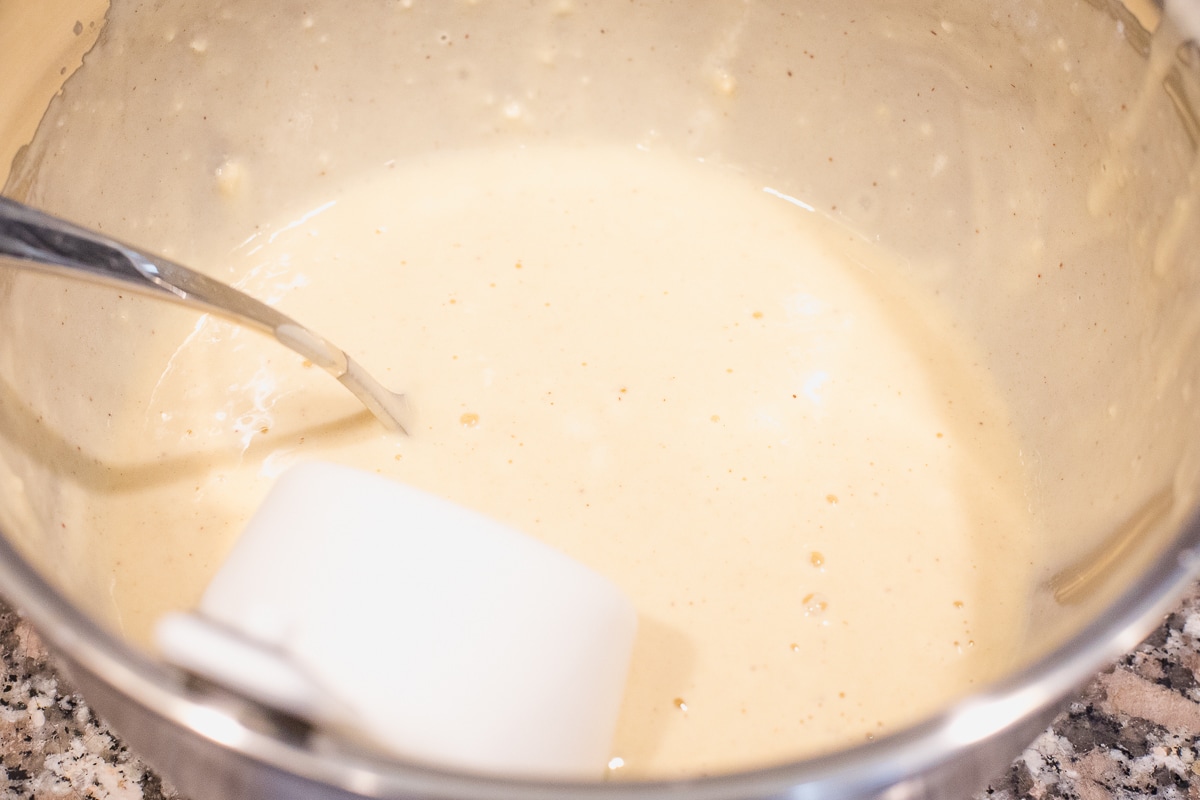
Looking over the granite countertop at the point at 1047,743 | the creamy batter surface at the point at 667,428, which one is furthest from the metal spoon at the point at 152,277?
the granite countertop at the point at 1047,743

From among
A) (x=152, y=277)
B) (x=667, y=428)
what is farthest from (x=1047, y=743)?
(x=152, y=277)

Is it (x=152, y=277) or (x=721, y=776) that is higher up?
(x=721, y=776)

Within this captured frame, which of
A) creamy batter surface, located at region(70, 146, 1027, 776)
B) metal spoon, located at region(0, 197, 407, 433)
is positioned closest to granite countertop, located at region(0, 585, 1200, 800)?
creamy batter surface, located at region(70, 146, 1027, 776)

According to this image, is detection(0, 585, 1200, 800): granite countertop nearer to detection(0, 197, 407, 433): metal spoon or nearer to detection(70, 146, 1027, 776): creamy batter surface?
detection(70, 146, 1027, 776): creamy batter surface

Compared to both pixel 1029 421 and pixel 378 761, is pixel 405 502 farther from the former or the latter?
pixel 1029 421

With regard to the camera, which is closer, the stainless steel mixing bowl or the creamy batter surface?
the stainless steel mixing bowl

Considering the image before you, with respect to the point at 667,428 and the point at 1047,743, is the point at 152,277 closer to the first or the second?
the point at 667,428

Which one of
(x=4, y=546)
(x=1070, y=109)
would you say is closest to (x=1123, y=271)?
(x=1070, y=109)

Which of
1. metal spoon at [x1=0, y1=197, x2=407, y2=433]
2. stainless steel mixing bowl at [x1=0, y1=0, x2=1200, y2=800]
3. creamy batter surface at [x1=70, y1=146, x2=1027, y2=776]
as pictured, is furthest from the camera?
creamy batter surface at [x1=70, y1=146, x2=1027, y2=776]
